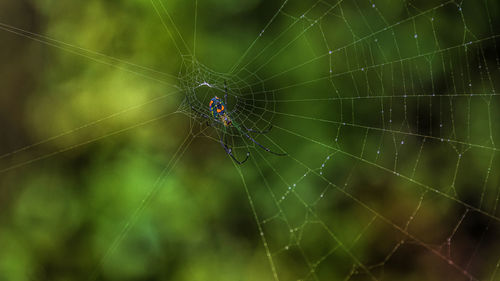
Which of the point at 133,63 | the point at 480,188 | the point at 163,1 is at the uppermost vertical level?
the point at 163,1

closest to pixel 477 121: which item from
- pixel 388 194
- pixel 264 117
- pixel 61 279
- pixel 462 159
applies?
pixel 462 159

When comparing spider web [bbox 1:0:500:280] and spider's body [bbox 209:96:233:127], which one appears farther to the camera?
spider's body [bbox 209:96:233:127]

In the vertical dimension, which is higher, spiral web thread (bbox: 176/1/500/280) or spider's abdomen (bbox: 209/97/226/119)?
spider's abdomen (bbox: 209/97/226/119)


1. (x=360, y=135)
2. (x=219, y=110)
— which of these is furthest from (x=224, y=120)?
(x=360, y=135)

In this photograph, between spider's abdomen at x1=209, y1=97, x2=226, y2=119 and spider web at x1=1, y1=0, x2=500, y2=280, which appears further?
spider's abdomen at x1=209, y1=97, x2=226, y2=119

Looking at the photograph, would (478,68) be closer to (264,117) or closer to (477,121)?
(477,121)
